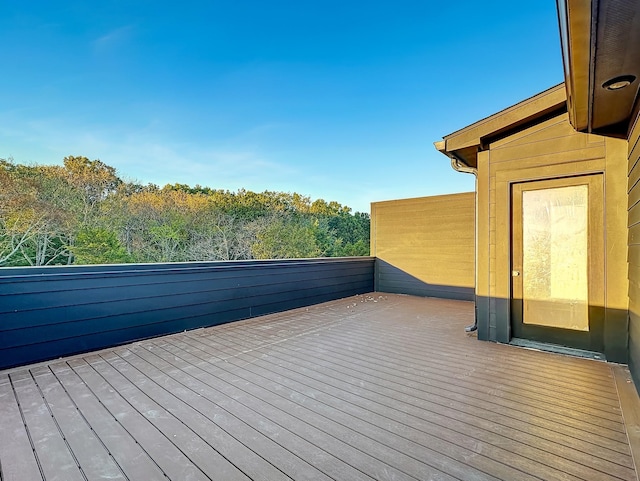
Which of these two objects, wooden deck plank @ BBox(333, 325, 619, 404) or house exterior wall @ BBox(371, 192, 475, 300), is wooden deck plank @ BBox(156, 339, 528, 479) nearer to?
wooden deck plank @ BBox(333, 325, 619, 404)

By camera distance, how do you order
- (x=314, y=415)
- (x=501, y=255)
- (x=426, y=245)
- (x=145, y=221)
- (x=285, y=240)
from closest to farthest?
(x=314, y=415) < (x=501, y=255) < (x=426, y=245) < (x=145, y=221) < (x=285, y=240)

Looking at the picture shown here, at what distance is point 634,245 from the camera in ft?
7.82

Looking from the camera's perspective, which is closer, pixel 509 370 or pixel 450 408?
pixel 450 408

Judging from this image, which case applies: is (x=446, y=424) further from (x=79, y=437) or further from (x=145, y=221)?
(x=145, y=221)

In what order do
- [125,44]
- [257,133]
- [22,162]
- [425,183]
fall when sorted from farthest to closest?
[425,183] < [257,133] < [22,162] < [125,44]

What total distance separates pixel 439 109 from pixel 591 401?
7800mm

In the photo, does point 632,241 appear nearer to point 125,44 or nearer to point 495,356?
point 495,356

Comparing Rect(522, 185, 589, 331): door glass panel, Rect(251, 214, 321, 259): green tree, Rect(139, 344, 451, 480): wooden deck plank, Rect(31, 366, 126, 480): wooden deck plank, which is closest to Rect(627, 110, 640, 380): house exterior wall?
Rect(522, 185, 589, 331): door glass panel

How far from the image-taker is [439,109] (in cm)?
827

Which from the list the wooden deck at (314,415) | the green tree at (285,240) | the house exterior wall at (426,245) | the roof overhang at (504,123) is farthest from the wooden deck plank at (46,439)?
the green tree at (285,240)

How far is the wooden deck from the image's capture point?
4.82ft

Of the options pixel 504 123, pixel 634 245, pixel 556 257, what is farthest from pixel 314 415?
pixel 504 123

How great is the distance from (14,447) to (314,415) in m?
1.62

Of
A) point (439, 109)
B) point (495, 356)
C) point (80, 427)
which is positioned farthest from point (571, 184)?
point (439, 109)
